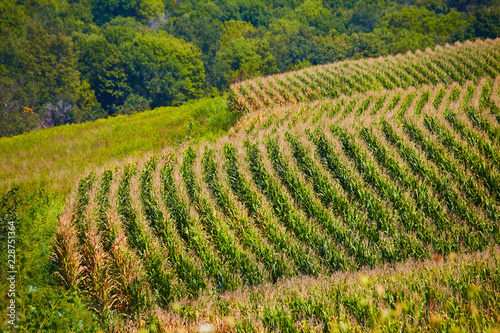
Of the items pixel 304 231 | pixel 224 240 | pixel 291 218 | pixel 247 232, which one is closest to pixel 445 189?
pixel 304 231

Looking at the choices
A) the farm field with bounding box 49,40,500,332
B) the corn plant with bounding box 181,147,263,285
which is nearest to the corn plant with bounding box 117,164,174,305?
the farm field with bounding box 49,40,500,332

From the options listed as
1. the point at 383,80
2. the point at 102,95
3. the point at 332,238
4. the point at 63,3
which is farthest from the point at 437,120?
the point at 63,3

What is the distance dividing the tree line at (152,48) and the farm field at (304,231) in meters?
30.1

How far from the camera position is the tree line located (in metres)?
50.3

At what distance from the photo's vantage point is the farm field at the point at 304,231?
461cm

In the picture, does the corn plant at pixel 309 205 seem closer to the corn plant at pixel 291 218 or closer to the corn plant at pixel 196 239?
the corn plant at pixel 291 218

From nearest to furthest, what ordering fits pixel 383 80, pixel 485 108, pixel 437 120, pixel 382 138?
pixel 382 138
pixel 437 120
pixel 485 108
pixel 383 80

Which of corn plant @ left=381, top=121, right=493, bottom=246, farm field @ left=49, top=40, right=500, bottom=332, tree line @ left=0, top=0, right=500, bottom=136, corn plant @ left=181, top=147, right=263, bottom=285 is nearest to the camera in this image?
farm field @ left=49, top=40, right=500, bottom=332

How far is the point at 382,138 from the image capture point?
37.9 ft

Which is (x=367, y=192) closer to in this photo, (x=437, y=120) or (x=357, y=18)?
(x=437, y=120)

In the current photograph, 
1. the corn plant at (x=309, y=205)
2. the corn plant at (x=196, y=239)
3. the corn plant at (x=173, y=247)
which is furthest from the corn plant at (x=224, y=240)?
the corn plant at (x=309, y=205)

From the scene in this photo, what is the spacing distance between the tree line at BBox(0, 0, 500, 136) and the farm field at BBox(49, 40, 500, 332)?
3008 cm

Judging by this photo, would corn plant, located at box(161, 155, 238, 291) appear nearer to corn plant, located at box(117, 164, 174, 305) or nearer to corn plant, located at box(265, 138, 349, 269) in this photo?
corn plant, located at box(117, 164, 174, 305)

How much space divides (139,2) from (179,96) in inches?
1958
